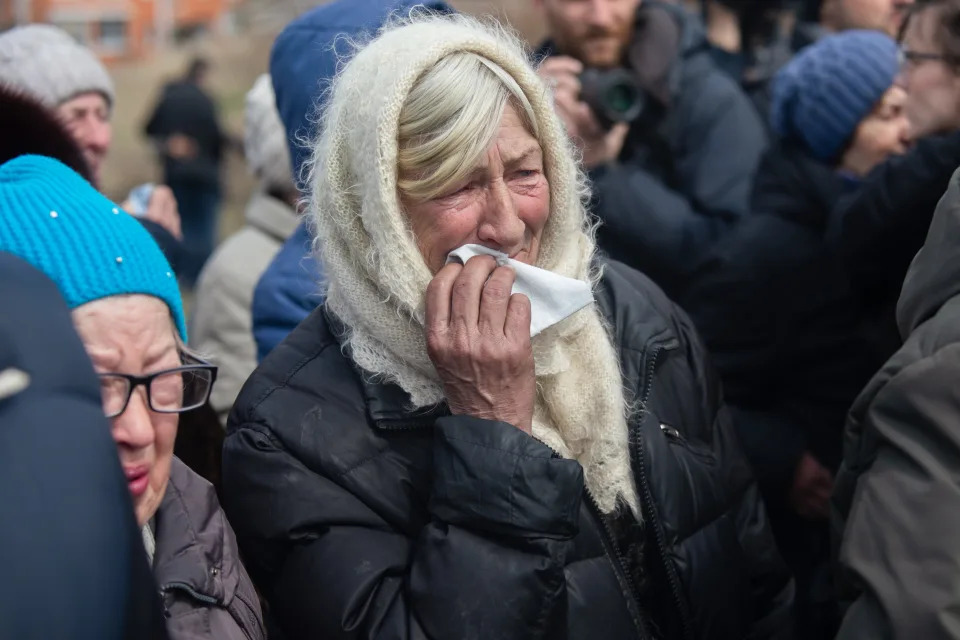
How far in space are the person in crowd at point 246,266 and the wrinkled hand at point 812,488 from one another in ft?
5.46

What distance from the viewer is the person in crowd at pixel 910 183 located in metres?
2.43

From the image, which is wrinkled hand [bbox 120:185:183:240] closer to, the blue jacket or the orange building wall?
the blue jacket

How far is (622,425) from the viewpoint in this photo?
1.97 m

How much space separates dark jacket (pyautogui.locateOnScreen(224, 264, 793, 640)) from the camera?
5.55ft

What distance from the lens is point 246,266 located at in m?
3.52

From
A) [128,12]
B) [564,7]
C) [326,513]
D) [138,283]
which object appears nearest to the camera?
Answer: [138,283]

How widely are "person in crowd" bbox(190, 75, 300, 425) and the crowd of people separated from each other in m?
0.76

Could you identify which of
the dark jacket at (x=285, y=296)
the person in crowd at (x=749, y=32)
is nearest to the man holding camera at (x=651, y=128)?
the person in crowd at (x=749, y=32)

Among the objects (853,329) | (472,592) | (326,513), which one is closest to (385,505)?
(326,513)

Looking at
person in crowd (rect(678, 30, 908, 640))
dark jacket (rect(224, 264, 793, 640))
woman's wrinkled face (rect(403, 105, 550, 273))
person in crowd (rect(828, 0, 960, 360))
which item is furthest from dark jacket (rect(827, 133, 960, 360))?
woman's wrinkled face (rect(403, 105, 550, 273))

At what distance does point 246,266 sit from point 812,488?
185 centimetres

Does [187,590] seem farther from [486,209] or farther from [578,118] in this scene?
[578,118]

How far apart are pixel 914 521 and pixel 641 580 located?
1.97 ft

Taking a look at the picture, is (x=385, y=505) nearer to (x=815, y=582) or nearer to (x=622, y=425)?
(x=622, y=425)
